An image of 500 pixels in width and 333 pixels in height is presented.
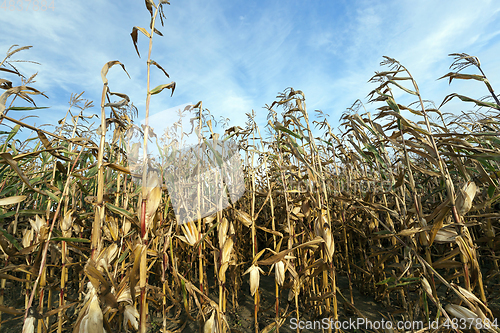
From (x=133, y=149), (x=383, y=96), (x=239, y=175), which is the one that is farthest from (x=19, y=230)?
(x=383, y=96)

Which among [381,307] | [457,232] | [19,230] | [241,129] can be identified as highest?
[241,129]

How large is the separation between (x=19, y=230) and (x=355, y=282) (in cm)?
397

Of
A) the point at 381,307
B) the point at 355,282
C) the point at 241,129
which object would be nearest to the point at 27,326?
the point at 241,129

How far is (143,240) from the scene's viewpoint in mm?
1029

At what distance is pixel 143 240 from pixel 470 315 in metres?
1.50

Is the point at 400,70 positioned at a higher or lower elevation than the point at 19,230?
higher

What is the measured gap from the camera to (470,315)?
1.05 metres

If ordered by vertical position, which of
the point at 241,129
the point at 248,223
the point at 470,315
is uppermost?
the point at 241,129

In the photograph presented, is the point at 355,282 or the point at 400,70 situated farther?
the point at 355,282

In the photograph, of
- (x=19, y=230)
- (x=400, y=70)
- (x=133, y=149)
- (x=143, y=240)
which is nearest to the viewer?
(x=143, y=240)

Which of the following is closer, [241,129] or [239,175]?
[241,129]

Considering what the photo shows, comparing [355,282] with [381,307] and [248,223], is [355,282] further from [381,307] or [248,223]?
[248,223]

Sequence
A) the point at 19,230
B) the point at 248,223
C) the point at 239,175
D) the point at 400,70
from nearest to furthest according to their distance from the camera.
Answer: the point at 400,70, the point at 248,223, the point at 19,230, the point at 239,175

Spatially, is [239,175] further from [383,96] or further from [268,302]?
[383,96]
